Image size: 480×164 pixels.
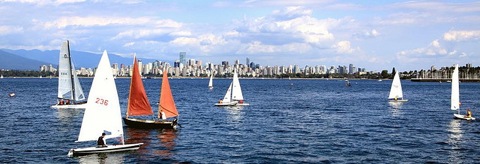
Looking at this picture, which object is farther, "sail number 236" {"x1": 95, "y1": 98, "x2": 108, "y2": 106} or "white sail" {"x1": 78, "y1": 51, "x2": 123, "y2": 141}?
"sail number 236" {"x1": 95, "y1": 98, "x2": 108, "y2": 106}

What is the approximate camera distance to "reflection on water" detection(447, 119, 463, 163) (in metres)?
45.7

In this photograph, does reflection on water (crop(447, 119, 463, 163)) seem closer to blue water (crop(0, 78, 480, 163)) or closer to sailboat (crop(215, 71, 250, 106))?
blue water (crop(0, 78, 480, 163))

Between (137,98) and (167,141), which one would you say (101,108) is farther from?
(137,98)

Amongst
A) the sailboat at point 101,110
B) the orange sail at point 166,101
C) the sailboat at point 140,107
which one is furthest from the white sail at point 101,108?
the orange sail at point 166,101

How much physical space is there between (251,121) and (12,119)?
31.9m

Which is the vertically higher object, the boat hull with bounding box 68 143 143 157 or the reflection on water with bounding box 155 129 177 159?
the boat hull with bounding box 68 143 143 157

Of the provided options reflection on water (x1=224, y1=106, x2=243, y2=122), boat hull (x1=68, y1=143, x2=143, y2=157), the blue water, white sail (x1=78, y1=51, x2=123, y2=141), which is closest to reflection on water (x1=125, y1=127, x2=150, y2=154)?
the blue water

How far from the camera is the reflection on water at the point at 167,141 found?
46.0m

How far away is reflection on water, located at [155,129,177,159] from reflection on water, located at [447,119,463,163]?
75.6ft

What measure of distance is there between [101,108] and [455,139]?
1385 inches

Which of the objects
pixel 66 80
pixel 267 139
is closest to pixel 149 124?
pixel 267 139

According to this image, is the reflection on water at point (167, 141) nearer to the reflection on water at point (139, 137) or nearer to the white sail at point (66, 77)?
the reflection on water at point (139, 137)

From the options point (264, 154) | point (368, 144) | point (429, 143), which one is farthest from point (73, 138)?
point (429, 143)

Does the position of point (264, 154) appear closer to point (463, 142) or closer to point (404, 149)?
point (404, 149)
